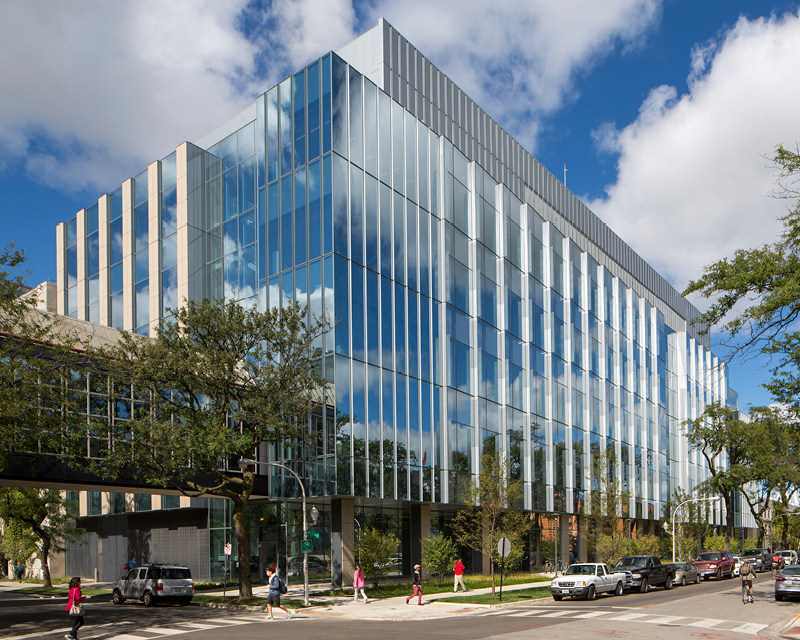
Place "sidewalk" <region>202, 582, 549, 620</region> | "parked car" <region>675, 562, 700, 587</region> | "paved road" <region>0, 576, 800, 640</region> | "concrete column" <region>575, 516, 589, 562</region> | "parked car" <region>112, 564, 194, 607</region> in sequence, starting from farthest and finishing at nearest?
"concrete column" <region>575, 516, 589, 562</region> < "parked car" <region>675, 562, 700, 587</region> < "parked car" <region>112, 564, 194, 607</region> < "sidewalk" <region>202, 582, 549, 620</region> < "paved road" <region>0, 576, 800, 640</region>

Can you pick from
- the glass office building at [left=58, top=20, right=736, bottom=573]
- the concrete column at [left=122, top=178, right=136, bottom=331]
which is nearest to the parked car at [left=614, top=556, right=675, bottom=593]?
the glass office building at [left=58, top=20, right=736, bottom=573]

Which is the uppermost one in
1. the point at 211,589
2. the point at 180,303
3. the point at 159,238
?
the point at 159,238

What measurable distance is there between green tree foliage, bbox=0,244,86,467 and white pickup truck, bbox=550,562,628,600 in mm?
21139

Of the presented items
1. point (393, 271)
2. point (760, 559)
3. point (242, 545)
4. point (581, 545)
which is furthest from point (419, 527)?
point (760, 559)

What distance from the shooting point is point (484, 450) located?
44531 millimetres

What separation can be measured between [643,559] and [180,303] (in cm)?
3074

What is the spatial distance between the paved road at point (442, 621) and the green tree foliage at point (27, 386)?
624 cm

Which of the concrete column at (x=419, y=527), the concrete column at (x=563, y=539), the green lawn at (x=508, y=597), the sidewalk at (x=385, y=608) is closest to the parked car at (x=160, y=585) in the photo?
the sidewalk at (x=385, y=608)

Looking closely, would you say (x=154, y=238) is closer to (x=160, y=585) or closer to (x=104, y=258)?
(x=104, y=258)

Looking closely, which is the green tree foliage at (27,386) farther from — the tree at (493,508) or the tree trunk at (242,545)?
the tree at (493,508)

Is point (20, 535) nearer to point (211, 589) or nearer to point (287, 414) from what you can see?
point (211, 589)

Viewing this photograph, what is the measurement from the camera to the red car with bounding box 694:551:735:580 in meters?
47.8

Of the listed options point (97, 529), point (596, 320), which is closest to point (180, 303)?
point (97, 529)

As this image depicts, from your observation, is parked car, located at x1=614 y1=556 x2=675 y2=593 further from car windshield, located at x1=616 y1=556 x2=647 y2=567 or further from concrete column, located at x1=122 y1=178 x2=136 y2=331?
concrete column, located at x1=122 y1=178 x2=136 y2=331
